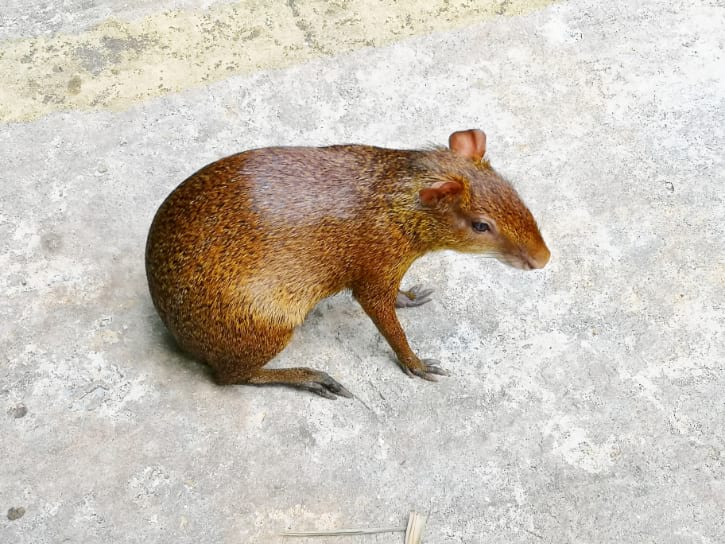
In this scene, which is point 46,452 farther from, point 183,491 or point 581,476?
point 581,476

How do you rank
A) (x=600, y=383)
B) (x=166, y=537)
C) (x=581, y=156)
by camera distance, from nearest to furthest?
1. (x=166, y=537)
2. (x=600, y=383)
3. (x=581, y=156)

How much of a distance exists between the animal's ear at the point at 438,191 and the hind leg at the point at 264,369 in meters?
0.82

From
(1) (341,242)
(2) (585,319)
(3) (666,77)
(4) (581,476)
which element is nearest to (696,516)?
(4) (581,476)

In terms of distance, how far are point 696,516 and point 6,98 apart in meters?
4.18

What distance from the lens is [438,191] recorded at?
9.69ft

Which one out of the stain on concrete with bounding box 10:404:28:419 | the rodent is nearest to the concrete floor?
the stain on concrete with bounding box 10:404:28:419

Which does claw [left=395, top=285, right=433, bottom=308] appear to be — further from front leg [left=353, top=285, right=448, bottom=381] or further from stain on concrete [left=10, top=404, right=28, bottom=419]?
stain on concrete [left=10, top=404, right=28, bottom=419]

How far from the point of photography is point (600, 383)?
11.5 ft

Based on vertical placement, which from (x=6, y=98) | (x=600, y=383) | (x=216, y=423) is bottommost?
(x=600, y=383)

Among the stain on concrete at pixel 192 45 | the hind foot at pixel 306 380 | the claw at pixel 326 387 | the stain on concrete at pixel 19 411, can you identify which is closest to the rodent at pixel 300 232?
the hind foot at pixel 306 380

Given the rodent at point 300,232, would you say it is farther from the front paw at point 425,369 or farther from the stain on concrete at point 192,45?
the stain on concrete at point 192,45

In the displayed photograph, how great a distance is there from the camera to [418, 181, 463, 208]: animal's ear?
2936mm

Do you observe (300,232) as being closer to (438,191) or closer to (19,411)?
(438,191)

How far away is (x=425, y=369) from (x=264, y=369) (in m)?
0.73
